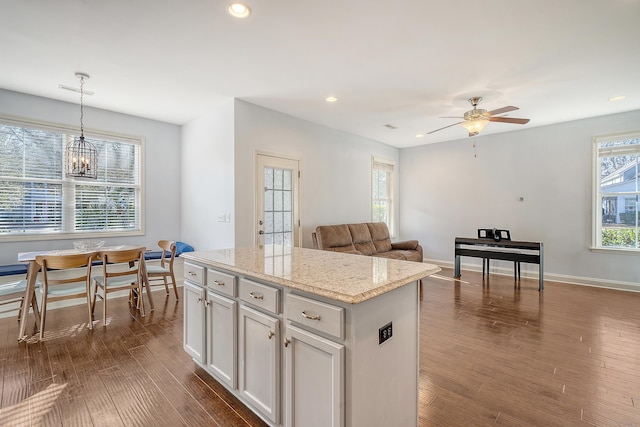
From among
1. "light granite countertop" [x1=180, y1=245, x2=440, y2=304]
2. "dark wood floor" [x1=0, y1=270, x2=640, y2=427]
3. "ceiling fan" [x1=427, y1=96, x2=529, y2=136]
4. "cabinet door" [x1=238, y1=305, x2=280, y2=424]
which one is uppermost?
"ceiling fan" [x1=427, y1=96, x2=529, y2=136]

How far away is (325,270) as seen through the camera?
6.06 feet

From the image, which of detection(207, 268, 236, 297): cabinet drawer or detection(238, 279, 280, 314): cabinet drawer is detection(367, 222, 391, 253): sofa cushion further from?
detection(238, 279, 280, 314): cabinet drawer

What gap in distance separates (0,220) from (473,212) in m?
7.92

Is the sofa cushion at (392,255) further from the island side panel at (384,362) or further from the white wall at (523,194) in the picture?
the island side panel at (384,362)

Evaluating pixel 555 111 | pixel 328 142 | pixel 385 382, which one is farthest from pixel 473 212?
pixel 385 382

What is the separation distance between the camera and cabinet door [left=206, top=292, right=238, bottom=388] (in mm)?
1985

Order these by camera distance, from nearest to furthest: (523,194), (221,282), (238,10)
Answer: (221,282), (238,10), (523,194)

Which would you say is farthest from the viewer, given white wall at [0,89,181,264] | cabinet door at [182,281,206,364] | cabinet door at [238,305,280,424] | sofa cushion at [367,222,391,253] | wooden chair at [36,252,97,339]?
sofa cushion at [367,222,391,253]

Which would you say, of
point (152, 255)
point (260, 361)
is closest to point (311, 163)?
point (152, 255)

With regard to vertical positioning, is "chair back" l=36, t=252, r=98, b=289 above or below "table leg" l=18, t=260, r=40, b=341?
above

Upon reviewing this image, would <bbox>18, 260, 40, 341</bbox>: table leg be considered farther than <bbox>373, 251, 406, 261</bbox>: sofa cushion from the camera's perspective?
No

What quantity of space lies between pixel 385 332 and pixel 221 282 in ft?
3.81

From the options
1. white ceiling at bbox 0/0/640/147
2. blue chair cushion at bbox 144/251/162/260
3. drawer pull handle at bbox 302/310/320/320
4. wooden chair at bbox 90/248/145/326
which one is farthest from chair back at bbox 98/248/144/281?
drawer pull handle at bbox 302/310/320/320

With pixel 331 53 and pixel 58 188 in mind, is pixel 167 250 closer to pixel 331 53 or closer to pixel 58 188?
pixel 58 188
